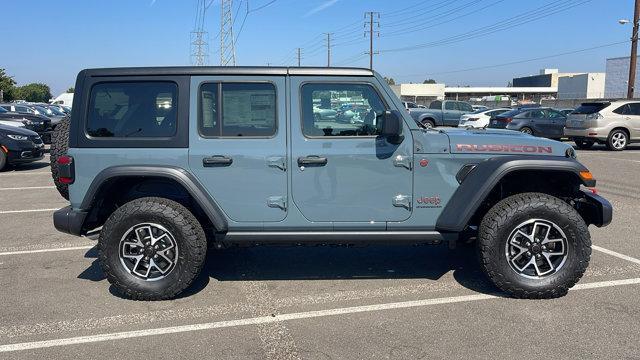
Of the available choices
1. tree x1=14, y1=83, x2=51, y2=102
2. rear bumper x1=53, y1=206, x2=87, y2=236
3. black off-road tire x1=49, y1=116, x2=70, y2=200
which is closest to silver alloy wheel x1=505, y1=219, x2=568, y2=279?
rear bumper x1=53, y1=206, x2=87, y2=236

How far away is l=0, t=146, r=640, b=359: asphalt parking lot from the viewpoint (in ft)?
11.4

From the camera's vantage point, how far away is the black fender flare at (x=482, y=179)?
410cm

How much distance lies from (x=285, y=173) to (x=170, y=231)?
3.50 feet

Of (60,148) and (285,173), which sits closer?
(285,173)

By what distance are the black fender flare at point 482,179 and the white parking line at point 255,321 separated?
2.07 feet

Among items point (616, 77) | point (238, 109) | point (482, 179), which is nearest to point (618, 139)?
Answer: point (482, 179)

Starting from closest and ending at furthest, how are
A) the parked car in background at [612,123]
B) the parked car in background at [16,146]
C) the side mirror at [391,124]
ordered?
the side mirror at [391,124] < the parked car in background at [16,146] < the parked car in background at [612,123]

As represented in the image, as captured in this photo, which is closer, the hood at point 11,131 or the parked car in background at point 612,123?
the hood at point 11,131

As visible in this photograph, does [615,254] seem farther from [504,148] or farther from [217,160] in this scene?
[217,160]

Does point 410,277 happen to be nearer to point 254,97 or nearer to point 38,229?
point 254,97

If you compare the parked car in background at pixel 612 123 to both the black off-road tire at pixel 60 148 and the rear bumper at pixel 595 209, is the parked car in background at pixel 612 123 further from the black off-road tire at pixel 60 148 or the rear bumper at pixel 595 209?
the black off-road tire at pixel 60 148

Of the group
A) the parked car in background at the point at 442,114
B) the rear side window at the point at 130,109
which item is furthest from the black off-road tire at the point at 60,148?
the parked car in background at the point at 442,114

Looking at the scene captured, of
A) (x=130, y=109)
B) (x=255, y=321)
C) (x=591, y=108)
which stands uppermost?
(x=591, y=108)

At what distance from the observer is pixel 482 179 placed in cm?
414
